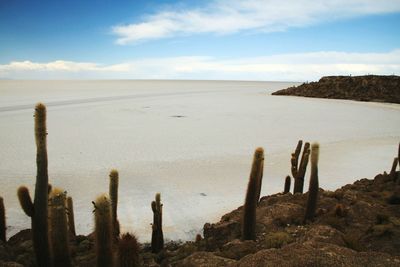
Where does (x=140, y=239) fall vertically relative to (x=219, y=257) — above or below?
below

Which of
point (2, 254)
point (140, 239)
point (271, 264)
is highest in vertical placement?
point (271, 264)

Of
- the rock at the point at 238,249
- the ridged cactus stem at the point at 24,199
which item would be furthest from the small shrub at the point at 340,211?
the ridged cactus stem at the point at 24,199

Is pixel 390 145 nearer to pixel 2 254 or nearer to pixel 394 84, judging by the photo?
pixel 2 254

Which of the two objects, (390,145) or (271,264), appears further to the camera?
(390,145)

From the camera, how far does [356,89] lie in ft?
133

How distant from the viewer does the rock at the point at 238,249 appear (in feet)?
15.0

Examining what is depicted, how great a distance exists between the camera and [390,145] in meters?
15.3

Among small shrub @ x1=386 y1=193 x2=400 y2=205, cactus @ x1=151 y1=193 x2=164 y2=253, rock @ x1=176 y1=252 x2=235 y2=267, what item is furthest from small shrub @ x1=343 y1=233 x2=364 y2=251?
cactus @ x1=151 y1=193 x2=164 y2=253

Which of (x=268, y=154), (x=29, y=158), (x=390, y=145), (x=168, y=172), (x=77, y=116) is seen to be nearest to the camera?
(x=168, y=172)

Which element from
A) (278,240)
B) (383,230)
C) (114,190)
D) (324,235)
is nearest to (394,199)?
(383,230)

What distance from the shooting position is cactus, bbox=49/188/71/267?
4.12m

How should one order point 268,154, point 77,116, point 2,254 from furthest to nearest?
point 77,116 → point 268,154 → point 2,254

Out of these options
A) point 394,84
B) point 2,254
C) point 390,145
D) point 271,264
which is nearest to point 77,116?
point 390,145

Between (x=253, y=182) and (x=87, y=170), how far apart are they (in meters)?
7.54
